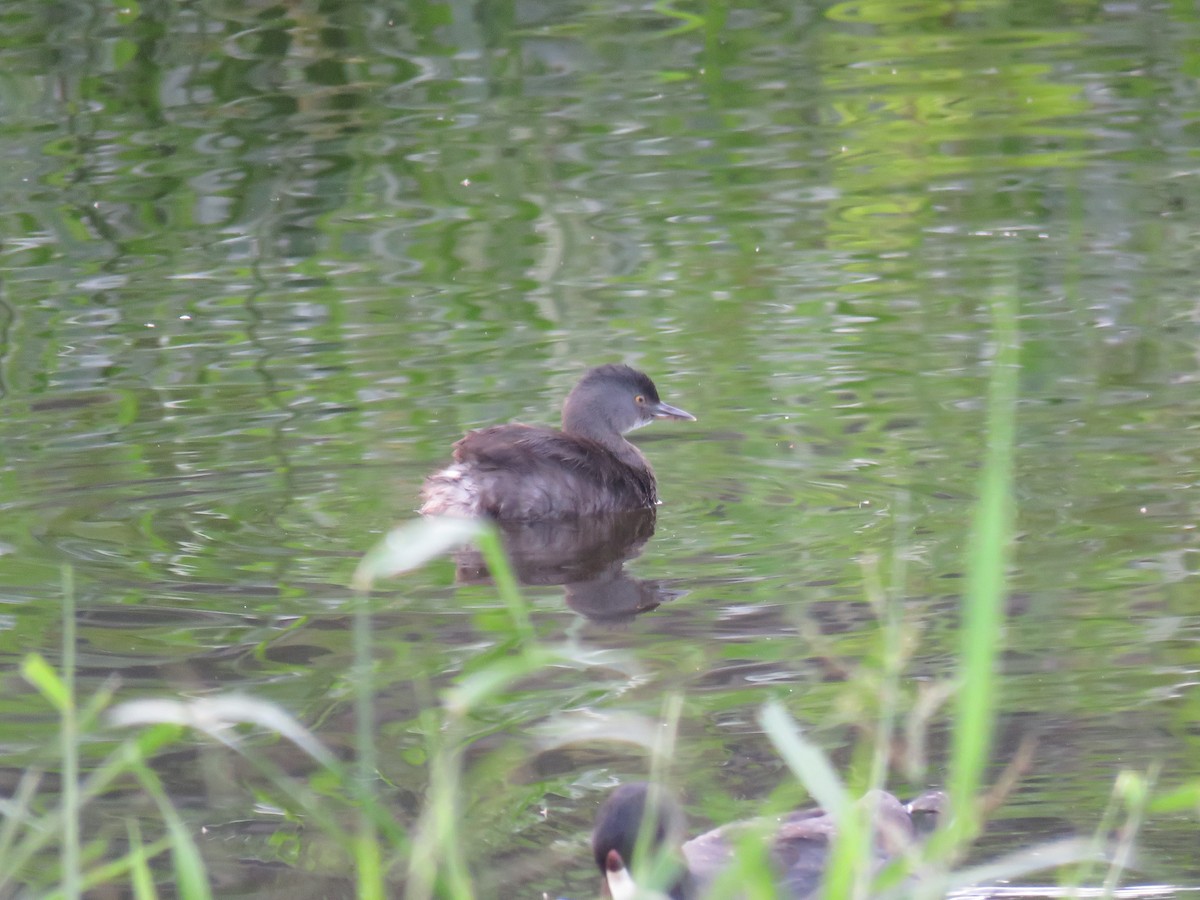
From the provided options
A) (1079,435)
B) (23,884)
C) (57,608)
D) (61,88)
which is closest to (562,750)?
(23,884)

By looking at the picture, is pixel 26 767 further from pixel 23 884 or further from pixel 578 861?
pixel 578 861

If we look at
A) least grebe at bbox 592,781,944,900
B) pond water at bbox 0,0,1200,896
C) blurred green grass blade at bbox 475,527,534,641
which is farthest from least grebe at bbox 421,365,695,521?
blurred green grass blade at bbox 475,527,534,641

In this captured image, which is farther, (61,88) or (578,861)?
(61,88)

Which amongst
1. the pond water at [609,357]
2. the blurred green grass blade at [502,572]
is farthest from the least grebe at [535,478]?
the blurred green grass blade at [502,572]

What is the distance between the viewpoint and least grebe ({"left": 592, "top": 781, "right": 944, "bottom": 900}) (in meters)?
3.49

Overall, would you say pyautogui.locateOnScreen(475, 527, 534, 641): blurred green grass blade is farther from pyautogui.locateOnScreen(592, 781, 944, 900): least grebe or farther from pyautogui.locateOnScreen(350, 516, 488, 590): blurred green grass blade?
pyautogui.locateOnScreen(592, 781, 944, 900): least grebe

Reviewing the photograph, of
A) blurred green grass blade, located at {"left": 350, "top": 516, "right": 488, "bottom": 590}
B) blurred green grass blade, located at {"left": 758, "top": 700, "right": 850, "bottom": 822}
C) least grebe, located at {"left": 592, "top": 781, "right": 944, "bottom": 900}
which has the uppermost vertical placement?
blurred green grass blade, located at {"left": 350, "top": 516, "right": 488, "bottom": 590}

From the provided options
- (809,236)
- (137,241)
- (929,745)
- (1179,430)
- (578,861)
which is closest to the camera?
(578,861)

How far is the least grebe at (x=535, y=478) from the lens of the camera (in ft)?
20.6

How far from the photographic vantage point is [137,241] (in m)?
10.5

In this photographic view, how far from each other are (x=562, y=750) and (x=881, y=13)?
432 inches

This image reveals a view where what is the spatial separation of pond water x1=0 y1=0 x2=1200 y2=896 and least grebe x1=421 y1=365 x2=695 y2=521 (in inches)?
9.0

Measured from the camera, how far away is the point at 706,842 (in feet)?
12.3

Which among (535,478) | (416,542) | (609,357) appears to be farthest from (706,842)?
(609,357)
